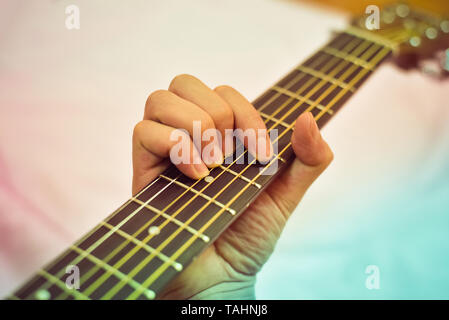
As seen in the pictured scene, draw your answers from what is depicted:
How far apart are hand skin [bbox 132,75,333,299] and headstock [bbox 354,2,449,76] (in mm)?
499

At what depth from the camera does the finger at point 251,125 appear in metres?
0.62

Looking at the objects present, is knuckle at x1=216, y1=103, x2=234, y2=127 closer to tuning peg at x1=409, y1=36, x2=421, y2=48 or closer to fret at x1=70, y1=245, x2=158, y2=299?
fret at x1=70, y1=245, x2=158, y2=299

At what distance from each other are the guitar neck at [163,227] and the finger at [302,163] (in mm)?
37

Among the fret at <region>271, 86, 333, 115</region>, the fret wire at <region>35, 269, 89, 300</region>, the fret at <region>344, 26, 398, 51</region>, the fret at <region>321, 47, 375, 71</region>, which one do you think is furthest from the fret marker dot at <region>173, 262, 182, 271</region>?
the fret at <region>344, 26, 398, 51</region>

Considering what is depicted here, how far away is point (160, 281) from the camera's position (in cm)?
47

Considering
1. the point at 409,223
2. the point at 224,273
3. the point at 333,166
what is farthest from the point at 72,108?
the point at 409,223

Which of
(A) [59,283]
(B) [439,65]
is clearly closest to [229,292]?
(A) [59,283]

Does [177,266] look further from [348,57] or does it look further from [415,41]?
[415,41]

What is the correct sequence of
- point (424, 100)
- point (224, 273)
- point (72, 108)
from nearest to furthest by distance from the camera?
point (224, 273) → point (72, 108) → point (424, 100)

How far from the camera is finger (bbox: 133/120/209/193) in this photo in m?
0.58

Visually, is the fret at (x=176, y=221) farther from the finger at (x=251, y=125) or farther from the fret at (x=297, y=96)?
the fret at (x=297, y=96)

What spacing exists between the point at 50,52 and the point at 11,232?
1.29 feet

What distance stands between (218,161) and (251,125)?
87 millimetres
